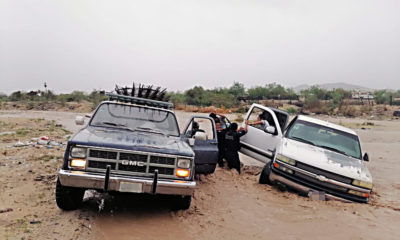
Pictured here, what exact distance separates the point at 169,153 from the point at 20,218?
91.6 inches

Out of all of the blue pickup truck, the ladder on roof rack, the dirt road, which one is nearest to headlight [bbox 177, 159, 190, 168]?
the blue pickup truck

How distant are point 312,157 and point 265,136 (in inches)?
77.8

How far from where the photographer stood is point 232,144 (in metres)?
8.44

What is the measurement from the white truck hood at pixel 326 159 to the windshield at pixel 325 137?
275 mm

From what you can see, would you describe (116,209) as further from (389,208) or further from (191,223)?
(389,208)

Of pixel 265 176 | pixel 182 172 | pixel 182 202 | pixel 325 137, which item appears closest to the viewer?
pixel 182 172

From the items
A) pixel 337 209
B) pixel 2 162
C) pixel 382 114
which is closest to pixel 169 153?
pixel 337 209

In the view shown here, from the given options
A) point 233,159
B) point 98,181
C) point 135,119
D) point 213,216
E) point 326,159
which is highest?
point 135,119

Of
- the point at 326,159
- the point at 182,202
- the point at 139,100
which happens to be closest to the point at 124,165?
the point at 182,202

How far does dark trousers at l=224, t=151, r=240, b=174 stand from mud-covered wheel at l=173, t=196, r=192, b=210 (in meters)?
3.26

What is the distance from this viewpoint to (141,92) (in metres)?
10.6

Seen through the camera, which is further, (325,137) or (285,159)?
(325,137)

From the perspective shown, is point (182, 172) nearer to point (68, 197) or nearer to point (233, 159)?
point (68, 197)

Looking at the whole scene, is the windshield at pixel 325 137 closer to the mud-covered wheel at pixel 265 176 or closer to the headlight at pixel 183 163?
the mud-covered wheel at pixel 265 176
